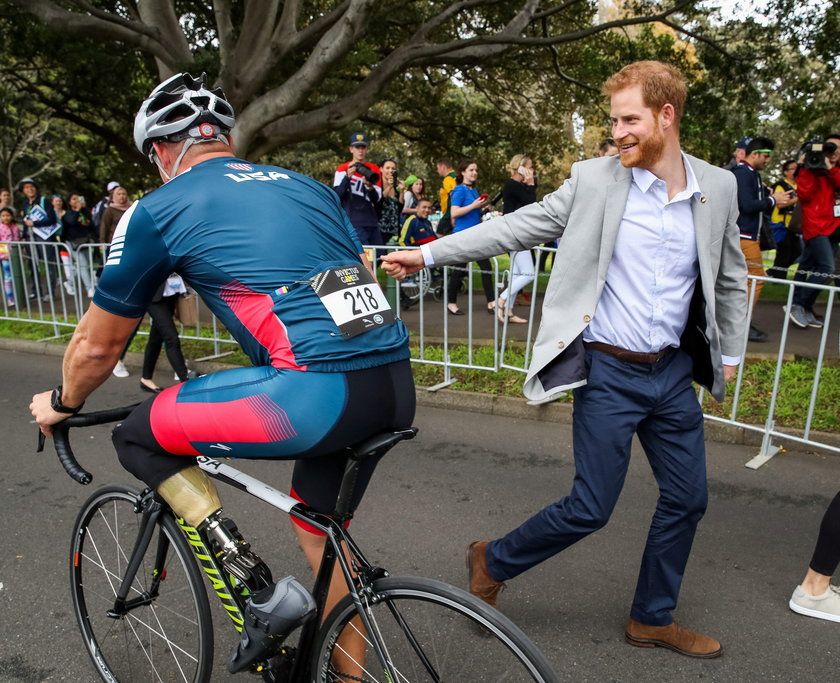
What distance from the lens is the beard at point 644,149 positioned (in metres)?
→ 2.62

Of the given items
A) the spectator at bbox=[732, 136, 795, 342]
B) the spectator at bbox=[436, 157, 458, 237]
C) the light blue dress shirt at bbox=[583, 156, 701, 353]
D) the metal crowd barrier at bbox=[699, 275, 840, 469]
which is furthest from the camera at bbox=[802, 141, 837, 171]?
the light blue dress shirt at bbox=[583, 156, 701, 353]

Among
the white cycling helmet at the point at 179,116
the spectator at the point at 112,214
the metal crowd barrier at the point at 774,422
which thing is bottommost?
the metal crowd barrier at the point at 774,422

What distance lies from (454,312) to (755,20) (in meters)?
8.30

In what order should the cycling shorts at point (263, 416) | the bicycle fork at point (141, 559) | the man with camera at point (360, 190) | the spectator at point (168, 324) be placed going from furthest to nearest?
1. the man with camera at point (360, 190)
2. the spectator at point (168, 324)
3. the bicycle fork at point (141, 559)
4. the cycling shorts at point (263, 416)

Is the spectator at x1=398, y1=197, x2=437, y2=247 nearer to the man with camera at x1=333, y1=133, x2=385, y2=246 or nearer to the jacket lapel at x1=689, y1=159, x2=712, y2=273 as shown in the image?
the man with camera at x1=333, y1=133, x2=385, y2=246

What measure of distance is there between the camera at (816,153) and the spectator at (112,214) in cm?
762

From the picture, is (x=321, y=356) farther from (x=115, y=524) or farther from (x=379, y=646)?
(x=115, y=524)

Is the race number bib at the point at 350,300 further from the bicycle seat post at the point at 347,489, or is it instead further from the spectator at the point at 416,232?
the spectator at the point at 416,232

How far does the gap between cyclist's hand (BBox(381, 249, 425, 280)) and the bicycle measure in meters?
0.78

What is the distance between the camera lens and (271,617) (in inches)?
83.4

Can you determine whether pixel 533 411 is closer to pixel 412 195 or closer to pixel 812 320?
pixel 812 320

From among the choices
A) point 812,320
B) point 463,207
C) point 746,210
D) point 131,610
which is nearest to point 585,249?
point 131,610

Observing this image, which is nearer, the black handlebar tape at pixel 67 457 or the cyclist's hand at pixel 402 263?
the black handlebar tape at pixel 67 457

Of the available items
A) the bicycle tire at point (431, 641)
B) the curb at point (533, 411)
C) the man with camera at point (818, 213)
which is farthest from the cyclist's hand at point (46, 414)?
the man with camera at point (818, 213)
